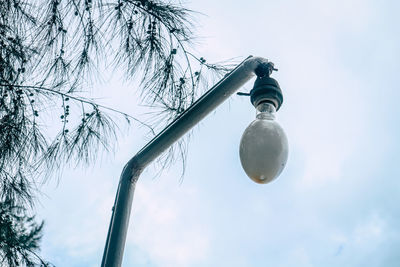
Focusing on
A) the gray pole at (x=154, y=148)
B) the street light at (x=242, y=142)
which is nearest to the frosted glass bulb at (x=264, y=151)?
the street light at (x=242, y=142)

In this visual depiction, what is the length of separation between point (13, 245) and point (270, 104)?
1821 millimetres

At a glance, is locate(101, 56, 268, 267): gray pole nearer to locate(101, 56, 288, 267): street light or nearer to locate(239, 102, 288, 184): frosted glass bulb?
locate(101, 56, 288, 267): street light

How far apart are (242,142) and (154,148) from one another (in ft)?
1.10

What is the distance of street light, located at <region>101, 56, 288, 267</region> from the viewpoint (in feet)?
5.15

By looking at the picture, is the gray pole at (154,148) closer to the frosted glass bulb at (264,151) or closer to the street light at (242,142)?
the street light at (242,142)

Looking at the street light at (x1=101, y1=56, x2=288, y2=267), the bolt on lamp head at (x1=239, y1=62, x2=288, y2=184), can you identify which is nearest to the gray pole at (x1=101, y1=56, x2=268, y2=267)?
the street light at (x1=101, y1=56, x2=288, y2=267)

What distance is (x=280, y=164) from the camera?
1630 mm

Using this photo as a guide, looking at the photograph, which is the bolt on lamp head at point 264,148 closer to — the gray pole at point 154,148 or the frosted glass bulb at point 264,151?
the frosted glass bulb at point 264,151

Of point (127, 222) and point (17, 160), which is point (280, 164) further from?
point (17, 160)

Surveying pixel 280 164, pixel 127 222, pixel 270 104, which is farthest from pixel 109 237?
pixel 270 104

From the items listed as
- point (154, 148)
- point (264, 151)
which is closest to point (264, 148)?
point (264, 151)

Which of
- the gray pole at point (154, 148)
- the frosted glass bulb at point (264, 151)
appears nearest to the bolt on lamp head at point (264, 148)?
the frosted glass bulb at point (264, 151)

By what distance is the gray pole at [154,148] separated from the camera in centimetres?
152

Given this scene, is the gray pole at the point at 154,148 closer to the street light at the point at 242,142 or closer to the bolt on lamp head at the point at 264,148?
the street light at the point at 242,142
